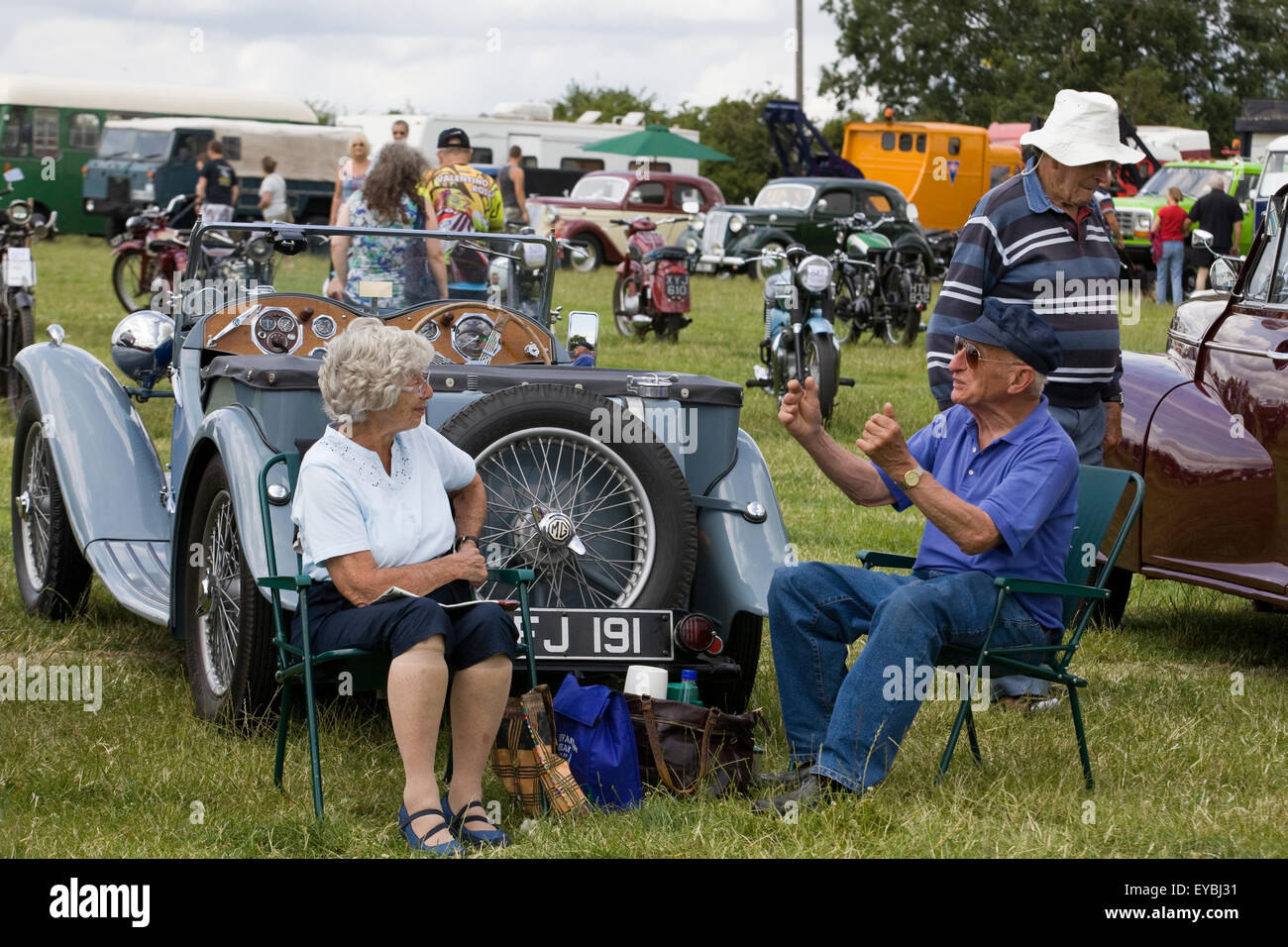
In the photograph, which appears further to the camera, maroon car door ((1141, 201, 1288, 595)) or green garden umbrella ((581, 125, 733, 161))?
green garden umbrella ((581, 125, 733, 161))

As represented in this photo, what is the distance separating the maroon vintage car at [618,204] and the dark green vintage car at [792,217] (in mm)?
2857

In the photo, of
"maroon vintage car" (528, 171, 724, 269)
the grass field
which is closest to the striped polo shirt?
the grass field

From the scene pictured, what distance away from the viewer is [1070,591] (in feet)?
13.7

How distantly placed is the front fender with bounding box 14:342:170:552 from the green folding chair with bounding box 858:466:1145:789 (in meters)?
2.64

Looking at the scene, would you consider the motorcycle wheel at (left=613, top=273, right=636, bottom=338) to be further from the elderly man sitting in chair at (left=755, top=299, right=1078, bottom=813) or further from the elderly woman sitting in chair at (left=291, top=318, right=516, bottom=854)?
the elderly woman sitting in chair at (left=291, top=318, right=516, bottom=854)

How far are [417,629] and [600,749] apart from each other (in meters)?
0.61

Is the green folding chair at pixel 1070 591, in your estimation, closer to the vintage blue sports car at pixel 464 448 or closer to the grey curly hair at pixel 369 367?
the vintage blue sports car at pixel 464 448

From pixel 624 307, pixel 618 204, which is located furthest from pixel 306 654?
pixel 618 204

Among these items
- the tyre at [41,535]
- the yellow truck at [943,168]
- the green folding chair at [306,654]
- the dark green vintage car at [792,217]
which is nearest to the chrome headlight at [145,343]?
the tyre at [41,535]

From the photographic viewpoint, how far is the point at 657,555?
4711mm

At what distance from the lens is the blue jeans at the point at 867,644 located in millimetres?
4035

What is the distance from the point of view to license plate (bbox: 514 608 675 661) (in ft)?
14.7
